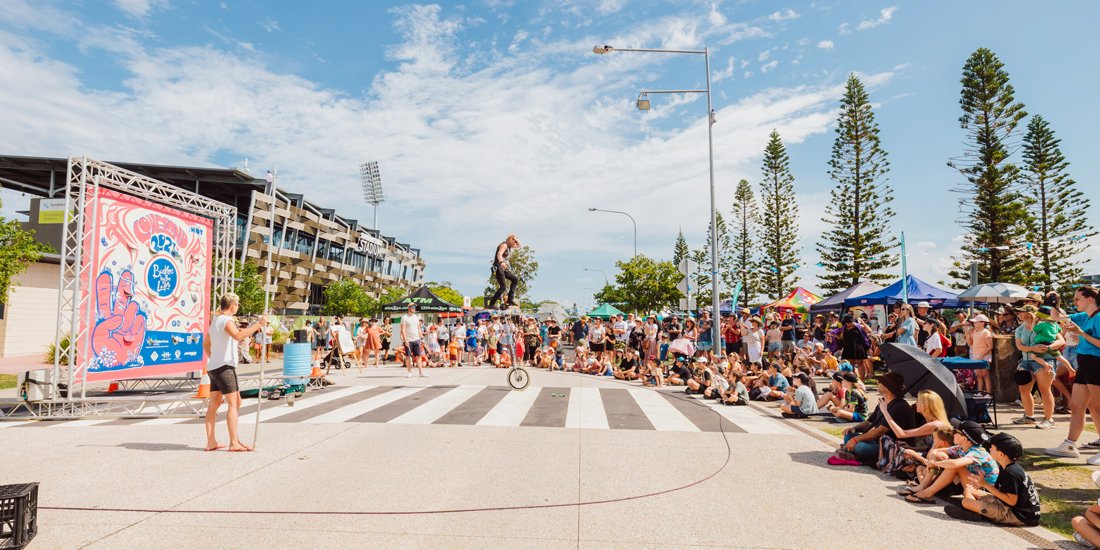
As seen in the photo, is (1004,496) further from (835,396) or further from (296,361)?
(296,361)

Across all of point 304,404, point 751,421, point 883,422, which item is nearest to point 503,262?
point 304,404

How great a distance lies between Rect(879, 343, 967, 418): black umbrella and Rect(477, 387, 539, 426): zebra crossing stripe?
17.3 ft

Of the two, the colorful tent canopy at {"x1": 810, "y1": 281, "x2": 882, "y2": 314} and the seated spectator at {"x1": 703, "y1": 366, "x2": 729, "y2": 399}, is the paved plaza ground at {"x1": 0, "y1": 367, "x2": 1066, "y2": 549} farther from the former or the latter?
the colorful tent canopy at {"x1": 810, "y1": 281, "x2": 882, "y2": 314}

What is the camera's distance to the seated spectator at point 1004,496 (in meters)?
4.66

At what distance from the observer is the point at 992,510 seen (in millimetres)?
4699

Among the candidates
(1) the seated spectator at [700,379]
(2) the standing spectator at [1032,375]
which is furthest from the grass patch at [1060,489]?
(1) the seated spectator at [700,379]

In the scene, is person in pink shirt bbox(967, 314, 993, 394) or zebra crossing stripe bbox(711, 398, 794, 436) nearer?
zebra crossing stripe bbox(711, 398, 794, 436)

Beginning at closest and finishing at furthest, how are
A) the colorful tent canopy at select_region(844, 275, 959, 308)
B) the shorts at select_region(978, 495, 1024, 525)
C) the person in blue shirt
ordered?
the shorts at select_region(978, 495, 1024, 525)
the person in blue shirt
the colorful tent canopy at select_region(844, 275, 959, 308)

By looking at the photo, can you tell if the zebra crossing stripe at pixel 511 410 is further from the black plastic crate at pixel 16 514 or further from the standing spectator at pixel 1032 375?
the standing spectator at pixel 1032 375

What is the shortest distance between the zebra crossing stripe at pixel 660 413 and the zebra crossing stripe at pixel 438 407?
11.7ft

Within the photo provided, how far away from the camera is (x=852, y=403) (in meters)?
9.29

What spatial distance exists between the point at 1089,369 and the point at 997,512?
311cm

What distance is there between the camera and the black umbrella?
6566 mm

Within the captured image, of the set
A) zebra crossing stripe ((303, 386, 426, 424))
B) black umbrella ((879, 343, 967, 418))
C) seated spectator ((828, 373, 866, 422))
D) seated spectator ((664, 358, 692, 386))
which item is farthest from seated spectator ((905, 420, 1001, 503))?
seated spectator ((664, 358, 692, 386))
